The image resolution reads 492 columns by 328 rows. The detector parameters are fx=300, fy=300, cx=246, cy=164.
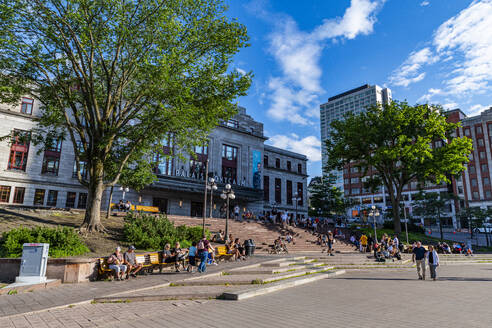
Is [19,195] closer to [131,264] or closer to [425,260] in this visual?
[131,264]

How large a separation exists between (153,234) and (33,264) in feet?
21.8

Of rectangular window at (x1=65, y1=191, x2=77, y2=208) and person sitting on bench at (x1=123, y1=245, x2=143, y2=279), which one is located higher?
rectangular window at (x1=65, y1=191, x2=77, y2=208)

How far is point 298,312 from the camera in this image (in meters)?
6.71

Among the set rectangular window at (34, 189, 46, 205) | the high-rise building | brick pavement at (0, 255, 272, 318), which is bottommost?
brick pavement at (0, 255, 272, 318)

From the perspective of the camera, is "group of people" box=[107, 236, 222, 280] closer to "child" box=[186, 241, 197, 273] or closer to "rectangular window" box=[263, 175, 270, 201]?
"child" box=[186, 241, 197, 273]

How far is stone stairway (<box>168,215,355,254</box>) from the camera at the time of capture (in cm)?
2472

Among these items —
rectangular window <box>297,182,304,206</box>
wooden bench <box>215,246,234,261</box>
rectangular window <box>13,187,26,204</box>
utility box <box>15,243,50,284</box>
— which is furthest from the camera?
rectangular window <box>297,182,304,206</box>

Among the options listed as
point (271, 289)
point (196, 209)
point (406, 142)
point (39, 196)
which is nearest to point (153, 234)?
point (271, 289)

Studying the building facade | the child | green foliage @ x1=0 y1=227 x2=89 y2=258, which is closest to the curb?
the child

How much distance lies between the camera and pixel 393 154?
2905 cm

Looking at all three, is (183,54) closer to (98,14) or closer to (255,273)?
(98,14)

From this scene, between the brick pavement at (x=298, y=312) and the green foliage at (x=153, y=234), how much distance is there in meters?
8.21

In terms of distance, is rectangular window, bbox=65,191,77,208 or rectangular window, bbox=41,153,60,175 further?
rectangular window, bbox=65,191,77,208

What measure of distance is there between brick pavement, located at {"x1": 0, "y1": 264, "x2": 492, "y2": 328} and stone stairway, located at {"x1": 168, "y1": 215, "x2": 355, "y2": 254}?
14658 mm
